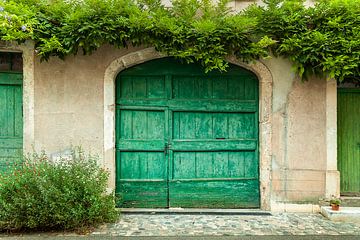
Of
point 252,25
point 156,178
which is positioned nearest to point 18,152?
point 156,178

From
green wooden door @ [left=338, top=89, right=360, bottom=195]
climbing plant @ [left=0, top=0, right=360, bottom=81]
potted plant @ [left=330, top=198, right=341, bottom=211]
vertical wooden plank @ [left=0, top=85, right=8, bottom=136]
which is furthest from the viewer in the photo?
green wooden door @ [left=338, top=89, right=360, bottom=195]

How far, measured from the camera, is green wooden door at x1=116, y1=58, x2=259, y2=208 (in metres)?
5.29

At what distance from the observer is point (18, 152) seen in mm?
5141

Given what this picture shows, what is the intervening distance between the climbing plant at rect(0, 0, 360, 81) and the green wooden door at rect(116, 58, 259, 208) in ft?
2.16

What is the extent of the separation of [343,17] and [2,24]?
497 centimetres

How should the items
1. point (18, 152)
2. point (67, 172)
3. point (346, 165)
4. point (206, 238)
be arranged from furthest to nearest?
point (346, 165), point (18, 152), point (67, 172), point (206, 238)

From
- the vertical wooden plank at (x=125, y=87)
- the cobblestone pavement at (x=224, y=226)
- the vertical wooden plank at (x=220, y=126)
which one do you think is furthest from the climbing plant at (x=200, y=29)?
the cobblestone pavement at (x=224, y=226)

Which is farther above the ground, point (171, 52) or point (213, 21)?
point (213, 21)

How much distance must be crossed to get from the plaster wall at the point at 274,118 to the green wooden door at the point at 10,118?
368 millimetres

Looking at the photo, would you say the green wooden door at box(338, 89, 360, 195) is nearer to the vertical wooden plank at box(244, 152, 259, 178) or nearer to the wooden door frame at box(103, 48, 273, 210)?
the wooden door frame at box(103, 48, 273, 210)

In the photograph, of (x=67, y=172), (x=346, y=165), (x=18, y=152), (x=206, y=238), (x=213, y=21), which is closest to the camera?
(x=206, y=238)

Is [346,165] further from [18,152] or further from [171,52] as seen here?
[18,152]

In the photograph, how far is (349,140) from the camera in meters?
5.52

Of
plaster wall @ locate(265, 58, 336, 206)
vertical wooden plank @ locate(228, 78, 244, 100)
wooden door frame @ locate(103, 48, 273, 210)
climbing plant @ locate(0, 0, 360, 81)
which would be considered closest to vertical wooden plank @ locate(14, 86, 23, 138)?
climbing plant @ locate(0, 0, 360, 81)
